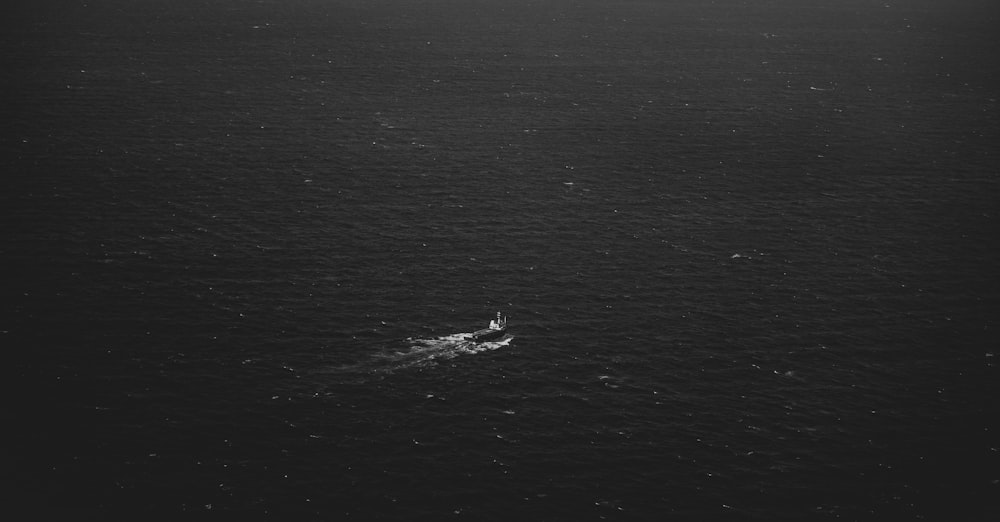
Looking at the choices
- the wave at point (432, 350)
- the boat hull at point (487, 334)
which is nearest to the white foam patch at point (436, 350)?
the wave at point (432, 350)

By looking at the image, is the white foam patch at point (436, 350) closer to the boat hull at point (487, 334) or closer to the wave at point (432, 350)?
the wave at point (432, 350)

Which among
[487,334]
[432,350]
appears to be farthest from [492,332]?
[432,350]

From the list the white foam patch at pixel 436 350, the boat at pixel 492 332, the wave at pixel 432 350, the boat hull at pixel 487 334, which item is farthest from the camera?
the boat at pixel 492 332

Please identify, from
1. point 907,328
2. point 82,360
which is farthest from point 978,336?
point 82,360

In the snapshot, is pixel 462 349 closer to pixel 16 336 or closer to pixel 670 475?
pixel 670 475

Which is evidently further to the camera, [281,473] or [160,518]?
[281,473]

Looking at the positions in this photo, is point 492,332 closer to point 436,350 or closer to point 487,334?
point 487,334

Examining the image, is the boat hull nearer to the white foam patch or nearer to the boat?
the boat

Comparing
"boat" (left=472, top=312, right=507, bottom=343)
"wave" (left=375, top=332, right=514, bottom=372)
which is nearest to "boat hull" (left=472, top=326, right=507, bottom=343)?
"boat" (left=472, top=312, right=507, bottom=343)
